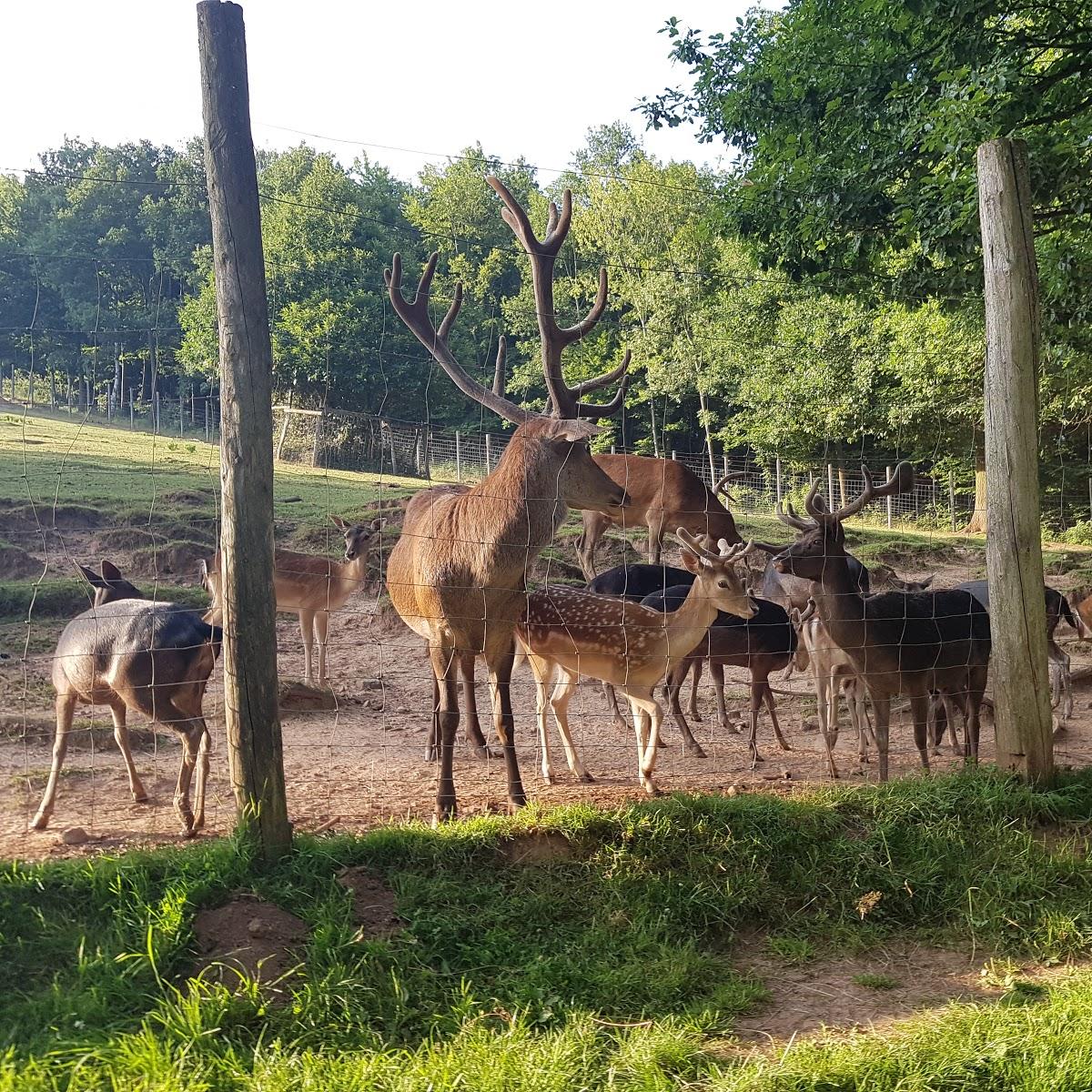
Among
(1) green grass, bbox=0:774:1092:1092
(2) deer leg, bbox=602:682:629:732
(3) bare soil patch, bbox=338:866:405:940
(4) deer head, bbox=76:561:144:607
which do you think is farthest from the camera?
(2) deer leg, bbox=602:682:629:732

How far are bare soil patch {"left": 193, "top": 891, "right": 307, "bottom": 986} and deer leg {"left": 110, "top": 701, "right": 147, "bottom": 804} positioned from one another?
75.5 inches

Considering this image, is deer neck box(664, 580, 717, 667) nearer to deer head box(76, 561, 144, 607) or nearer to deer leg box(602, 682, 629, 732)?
deer leg box(602, 682, 629, 732)

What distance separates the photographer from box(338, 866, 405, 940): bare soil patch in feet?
13.6

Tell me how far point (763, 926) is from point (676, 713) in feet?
9.75

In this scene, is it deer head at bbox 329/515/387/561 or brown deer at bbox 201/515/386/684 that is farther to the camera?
deer head at bbox 329/515/387/561

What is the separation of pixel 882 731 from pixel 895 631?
2.60 feet

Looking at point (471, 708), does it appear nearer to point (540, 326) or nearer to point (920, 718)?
point (540, 326)

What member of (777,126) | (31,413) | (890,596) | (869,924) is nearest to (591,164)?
(31,413)

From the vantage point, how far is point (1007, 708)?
226 inches

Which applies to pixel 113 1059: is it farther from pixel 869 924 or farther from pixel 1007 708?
pixel 1007 708

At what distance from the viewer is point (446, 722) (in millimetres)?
5586

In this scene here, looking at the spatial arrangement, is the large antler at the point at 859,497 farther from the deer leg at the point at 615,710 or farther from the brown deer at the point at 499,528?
the deer leg at the point at 615,710

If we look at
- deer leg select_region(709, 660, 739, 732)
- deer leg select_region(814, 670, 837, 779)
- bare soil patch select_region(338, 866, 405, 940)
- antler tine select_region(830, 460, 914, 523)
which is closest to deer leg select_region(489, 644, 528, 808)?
bare soil patch select_region(338, 866, 405, 940)

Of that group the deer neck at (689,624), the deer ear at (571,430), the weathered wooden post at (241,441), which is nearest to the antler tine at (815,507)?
the deer neck at (689,624)
